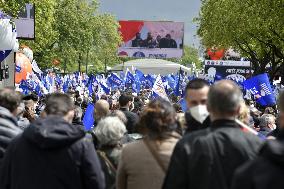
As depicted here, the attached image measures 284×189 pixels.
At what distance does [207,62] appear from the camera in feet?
273

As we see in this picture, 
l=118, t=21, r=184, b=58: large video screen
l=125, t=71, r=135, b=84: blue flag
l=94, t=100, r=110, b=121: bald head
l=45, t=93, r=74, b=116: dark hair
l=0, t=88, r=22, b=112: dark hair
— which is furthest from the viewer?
l=118, t=21, r=184, b=58: large video screen

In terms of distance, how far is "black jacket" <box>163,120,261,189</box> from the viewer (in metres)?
4.61

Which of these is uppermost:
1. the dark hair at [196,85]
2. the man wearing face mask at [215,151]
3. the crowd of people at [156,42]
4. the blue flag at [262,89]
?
A: the dark hair at [196,85]

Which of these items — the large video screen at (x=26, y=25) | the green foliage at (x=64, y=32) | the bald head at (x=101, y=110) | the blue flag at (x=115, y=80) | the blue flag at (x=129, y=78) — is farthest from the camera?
the green foliage at (x=64, y=32)

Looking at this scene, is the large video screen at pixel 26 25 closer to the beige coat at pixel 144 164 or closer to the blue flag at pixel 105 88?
the blue flag at pixel 105 88

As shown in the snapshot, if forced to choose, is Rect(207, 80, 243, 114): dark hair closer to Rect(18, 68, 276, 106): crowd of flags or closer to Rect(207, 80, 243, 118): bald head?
Rect(207, 80, 243, 118): bald head

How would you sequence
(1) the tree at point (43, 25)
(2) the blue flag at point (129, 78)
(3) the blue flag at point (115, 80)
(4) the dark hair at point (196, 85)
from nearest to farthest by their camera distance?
1. (4) the dark hair at point (196, 85)
2. (3) the blue flag at point (115, 80)
3. (2) the blue flag at point (129, 78)
4. (1) the tree at point (43, 25)

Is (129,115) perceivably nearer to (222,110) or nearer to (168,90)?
(222,110)

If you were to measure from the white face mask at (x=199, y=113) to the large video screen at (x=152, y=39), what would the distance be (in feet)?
249

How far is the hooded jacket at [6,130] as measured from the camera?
246 inches

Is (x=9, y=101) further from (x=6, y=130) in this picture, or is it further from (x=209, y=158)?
(x=209, y=158)

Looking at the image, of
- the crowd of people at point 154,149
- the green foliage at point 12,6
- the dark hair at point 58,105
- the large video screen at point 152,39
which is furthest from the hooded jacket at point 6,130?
the large video screen at point 152,39

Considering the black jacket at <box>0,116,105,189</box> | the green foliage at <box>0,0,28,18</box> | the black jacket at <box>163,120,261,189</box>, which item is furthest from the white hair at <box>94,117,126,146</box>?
the green foliage at <box>0,0,28,18</box>

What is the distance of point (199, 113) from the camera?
5.49 meters
